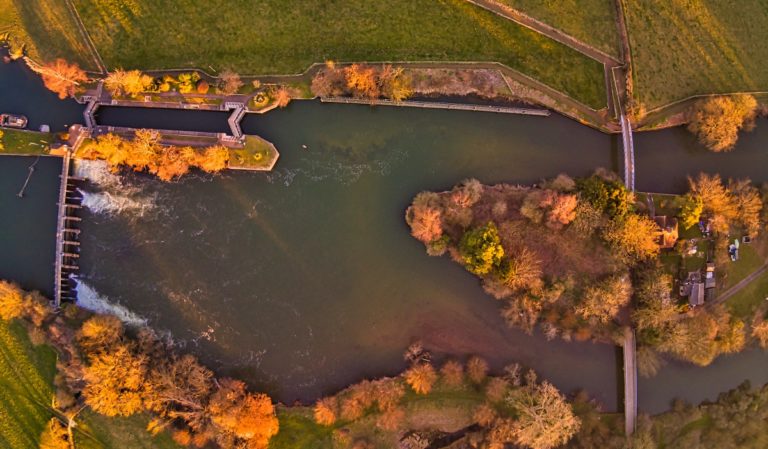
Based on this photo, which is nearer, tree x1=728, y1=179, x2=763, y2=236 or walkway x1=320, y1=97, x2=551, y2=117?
tree x1=728, y1=179, x2=763, y2=236

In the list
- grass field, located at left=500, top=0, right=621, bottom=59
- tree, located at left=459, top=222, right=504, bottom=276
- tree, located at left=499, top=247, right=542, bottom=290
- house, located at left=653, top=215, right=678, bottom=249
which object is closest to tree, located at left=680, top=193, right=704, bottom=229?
house, located at left=653, top=215, right=678, bottom=249

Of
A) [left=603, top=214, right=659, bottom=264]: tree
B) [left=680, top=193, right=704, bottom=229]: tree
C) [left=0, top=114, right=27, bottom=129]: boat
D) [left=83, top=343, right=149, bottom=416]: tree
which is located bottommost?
[left=83, top=343, right=149, bottom=416]: tree

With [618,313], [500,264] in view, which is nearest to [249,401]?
[500,264]

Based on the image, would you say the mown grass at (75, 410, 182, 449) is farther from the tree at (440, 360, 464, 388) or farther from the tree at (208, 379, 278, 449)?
the tree at (440, 360, 464, 388)

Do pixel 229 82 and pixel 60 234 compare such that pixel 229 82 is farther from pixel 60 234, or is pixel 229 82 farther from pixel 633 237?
pixel 633 237

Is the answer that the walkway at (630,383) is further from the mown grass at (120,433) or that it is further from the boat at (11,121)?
the boat at (11,121)

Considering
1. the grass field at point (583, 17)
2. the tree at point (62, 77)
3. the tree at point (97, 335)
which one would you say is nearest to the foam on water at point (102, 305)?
the tree at point (97, 335)

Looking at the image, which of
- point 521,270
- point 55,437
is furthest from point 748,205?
point 55,437
